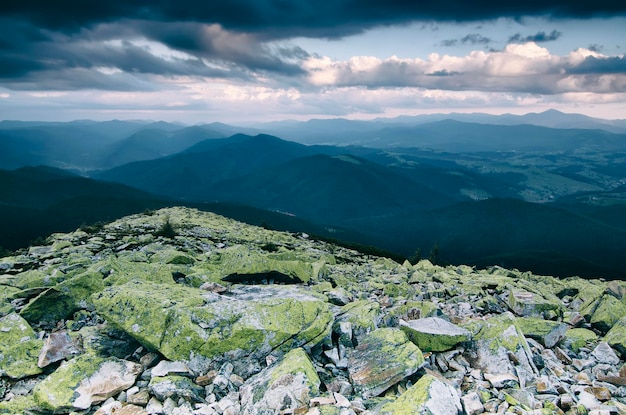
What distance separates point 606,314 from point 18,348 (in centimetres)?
2390

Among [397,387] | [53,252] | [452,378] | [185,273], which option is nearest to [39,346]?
[185,273]

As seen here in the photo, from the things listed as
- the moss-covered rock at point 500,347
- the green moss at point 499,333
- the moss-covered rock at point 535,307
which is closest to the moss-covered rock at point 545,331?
the green moss at point 499,333

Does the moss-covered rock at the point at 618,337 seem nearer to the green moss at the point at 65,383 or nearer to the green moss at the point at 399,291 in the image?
the green moss at the point at 399,291

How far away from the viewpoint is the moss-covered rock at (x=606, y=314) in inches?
662

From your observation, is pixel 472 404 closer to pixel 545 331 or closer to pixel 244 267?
pixel 545 331

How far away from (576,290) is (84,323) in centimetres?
3127

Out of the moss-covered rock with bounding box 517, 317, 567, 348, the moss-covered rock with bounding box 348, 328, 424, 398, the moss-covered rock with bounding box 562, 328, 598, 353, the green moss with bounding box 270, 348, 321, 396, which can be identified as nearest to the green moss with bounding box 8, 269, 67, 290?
the green moss with bounding box 270, 348, 321, 396

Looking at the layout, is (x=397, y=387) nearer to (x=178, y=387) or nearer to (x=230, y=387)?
(x=230, y=387)

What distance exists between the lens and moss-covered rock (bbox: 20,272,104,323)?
14.3m

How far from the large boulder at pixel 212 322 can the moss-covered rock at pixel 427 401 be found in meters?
3.63

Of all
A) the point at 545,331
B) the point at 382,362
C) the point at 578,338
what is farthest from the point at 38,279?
the point at 578,338

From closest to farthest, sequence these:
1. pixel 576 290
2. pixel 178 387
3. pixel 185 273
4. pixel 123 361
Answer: pixel 178 387
pixel 123 361
pixel 185 273
pixel 576 290

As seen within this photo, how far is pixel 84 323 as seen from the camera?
14422 millimetres

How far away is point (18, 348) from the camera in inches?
456
